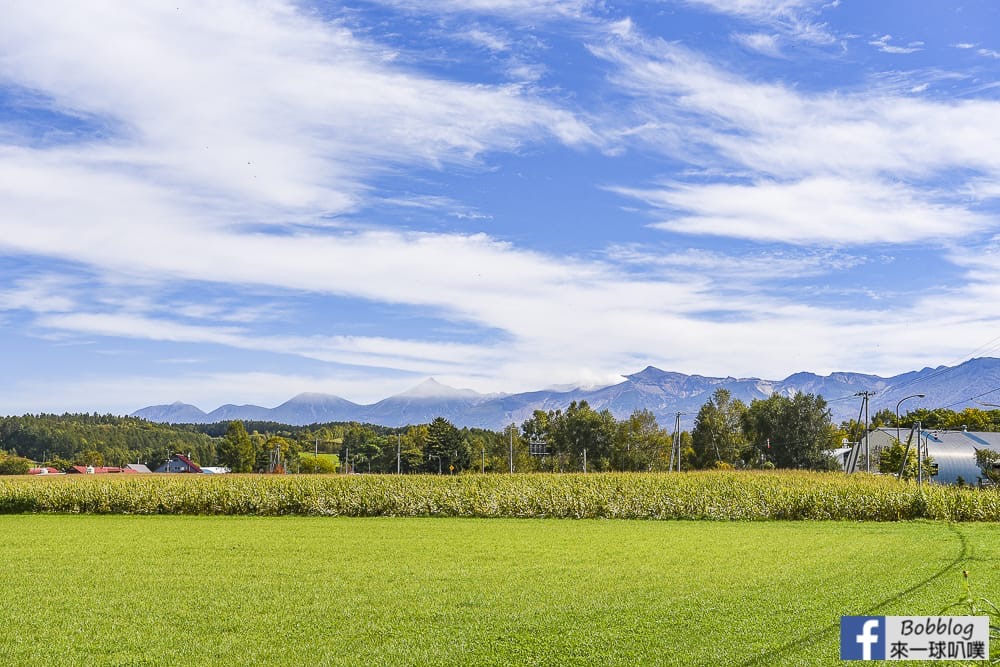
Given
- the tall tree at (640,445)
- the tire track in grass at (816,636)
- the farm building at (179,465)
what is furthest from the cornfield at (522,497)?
the farm building at (179,465)

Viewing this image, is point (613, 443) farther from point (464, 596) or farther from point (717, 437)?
point (464, 596)

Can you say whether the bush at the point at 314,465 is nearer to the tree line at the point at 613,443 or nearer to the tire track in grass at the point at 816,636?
the tree line at the point at 613,443

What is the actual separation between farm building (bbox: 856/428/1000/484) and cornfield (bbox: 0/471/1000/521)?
4412 centimetres

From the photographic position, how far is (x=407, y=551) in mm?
18625

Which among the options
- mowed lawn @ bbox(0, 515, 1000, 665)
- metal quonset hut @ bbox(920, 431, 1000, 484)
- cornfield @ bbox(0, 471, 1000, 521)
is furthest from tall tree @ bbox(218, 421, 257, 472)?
mowed lawn @ bbox(0, 515, 1000, 665)

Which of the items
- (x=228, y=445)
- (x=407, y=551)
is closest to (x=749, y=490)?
(x=407, y=551)

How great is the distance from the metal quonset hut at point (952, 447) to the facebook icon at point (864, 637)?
6904 centimetres

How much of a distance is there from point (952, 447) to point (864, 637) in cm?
8058

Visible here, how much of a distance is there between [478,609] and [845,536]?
47.5 ft

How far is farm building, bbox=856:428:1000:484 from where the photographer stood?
74062 millimetres

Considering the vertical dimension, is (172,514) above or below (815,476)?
below

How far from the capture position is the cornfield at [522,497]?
3022 cm

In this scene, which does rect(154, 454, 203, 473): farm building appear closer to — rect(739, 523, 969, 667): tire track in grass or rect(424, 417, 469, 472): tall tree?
rect(424, 417, 469, 472): tall tree

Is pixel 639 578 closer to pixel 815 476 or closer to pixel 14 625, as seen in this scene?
pixel 14 625
